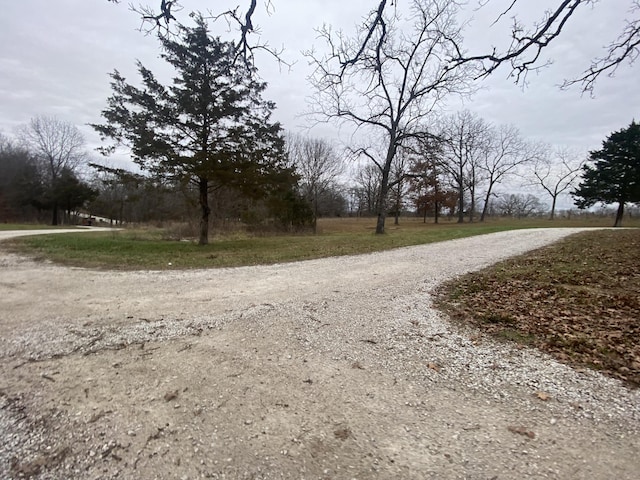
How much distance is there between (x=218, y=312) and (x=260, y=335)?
1098 mm

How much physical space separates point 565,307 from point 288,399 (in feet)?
15.6

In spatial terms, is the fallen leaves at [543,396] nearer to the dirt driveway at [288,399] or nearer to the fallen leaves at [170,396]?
the dirt driveway at [288,399]

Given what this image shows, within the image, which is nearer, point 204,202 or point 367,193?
point 204,202

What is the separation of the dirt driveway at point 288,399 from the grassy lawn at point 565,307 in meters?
0.42

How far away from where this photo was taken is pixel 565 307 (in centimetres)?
486

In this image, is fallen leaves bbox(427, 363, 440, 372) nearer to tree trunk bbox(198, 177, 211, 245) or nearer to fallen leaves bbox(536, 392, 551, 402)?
fallen leaves bbox(536, 392, 551, 402)

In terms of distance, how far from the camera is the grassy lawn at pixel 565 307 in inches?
134

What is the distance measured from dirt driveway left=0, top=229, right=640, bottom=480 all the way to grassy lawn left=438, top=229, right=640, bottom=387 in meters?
0.42

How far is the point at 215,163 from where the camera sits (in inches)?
460

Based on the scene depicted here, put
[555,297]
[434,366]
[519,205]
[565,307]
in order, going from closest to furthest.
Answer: [434,366]
[565,307]
[555,297]
[519,205]

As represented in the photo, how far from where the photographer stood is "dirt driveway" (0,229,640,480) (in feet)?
6.25

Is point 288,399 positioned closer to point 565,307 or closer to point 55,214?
point 565,307

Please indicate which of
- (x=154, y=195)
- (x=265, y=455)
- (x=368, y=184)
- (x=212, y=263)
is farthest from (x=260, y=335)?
(x=368, y=184)

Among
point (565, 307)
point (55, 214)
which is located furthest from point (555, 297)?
point (55, 214)
